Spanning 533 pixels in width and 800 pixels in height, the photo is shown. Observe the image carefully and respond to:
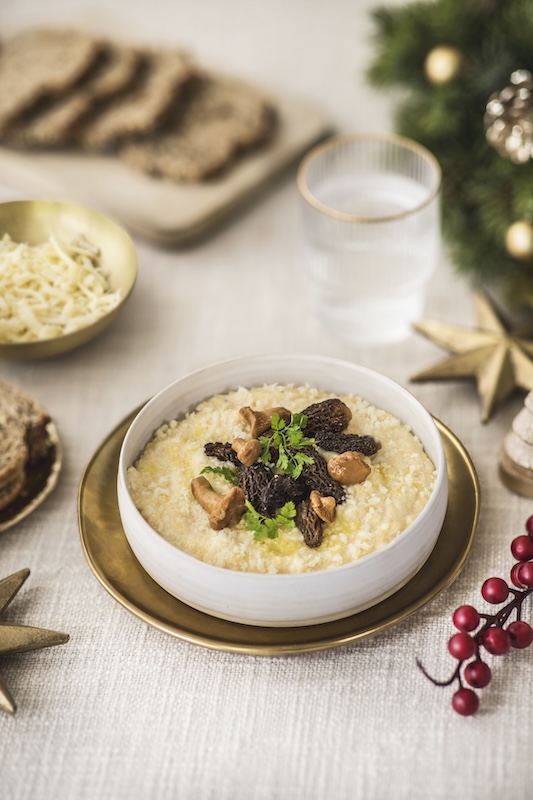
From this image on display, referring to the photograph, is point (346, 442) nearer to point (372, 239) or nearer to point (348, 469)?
point (348, 469)

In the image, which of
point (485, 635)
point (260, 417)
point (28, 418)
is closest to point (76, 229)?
point (28, 418)

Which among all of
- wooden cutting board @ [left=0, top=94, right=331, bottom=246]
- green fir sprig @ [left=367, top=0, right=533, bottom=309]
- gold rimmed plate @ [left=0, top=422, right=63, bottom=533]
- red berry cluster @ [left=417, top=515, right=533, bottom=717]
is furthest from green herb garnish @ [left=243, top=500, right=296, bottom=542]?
wooden cutting board @ [left=0, top=94, right=331, bottom=246]

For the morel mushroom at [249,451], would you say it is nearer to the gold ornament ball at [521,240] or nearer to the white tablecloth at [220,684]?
the white tablecloth at [220,684]

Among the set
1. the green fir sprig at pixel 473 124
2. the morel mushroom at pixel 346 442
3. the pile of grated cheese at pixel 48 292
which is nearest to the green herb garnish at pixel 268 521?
the morel mushroom at pixel 346 442

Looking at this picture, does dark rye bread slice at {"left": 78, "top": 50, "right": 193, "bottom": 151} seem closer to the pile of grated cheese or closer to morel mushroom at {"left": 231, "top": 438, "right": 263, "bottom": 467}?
the pile of grated cheese

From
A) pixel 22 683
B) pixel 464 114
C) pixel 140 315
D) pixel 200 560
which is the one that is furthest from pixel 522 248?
pixel 22 683
